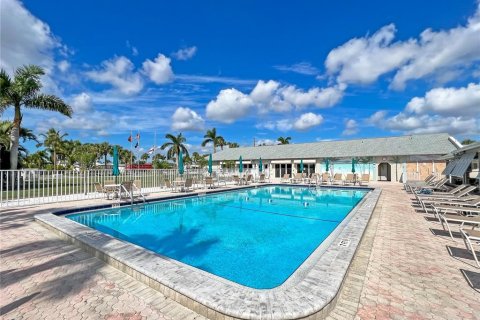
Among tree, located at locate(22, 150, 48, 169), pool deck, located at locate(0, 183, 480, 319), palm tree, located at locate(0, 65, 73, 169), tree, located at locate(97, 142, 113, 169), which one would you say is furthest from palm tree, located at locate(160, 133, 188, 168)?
pool deck, located at locate(0, 183, 480, 319)

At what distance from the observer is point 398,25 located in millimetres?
15438

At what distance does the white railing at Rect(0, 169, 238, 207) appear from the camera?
1116 centimetres

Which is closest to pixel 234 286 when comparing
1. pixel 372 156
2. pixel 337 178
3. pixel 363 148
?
pixel 337 178

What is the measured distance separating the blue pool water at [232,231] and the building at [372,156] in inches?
686

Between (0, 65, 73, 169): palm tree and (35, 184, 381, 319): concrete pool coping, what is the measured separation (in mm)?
15762

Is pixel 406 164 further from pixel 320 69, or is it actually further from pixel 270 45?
pixel 270 45

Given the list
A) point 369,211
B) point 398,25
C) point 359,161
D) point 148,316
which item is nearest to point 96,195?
point 148,316

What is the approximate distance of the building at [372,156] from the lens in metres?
25.1

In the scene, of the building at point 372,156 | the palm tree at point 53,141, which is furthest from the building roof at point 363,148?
the palm tree at point 53,141

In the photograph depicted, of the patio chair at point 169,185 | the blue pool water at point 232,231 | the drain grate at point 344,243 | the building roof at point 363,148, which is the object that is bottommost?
the blue pool water at point 232,231

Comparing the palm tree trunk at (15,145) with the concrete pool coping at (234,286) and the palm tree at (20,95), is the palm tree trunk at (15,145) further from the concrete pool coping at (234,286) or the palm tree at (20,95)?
the concrete pool coping at (234,286)

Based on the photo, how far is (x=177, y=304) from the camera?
319 cm

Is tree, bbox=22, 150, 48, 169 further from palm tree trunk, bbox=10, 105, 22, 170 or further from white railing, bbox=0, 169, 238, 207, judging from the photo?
palm tree trunk, bbox=10, 105, 22, 170

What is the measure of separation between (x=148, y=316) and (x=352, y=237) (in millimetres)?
4564
